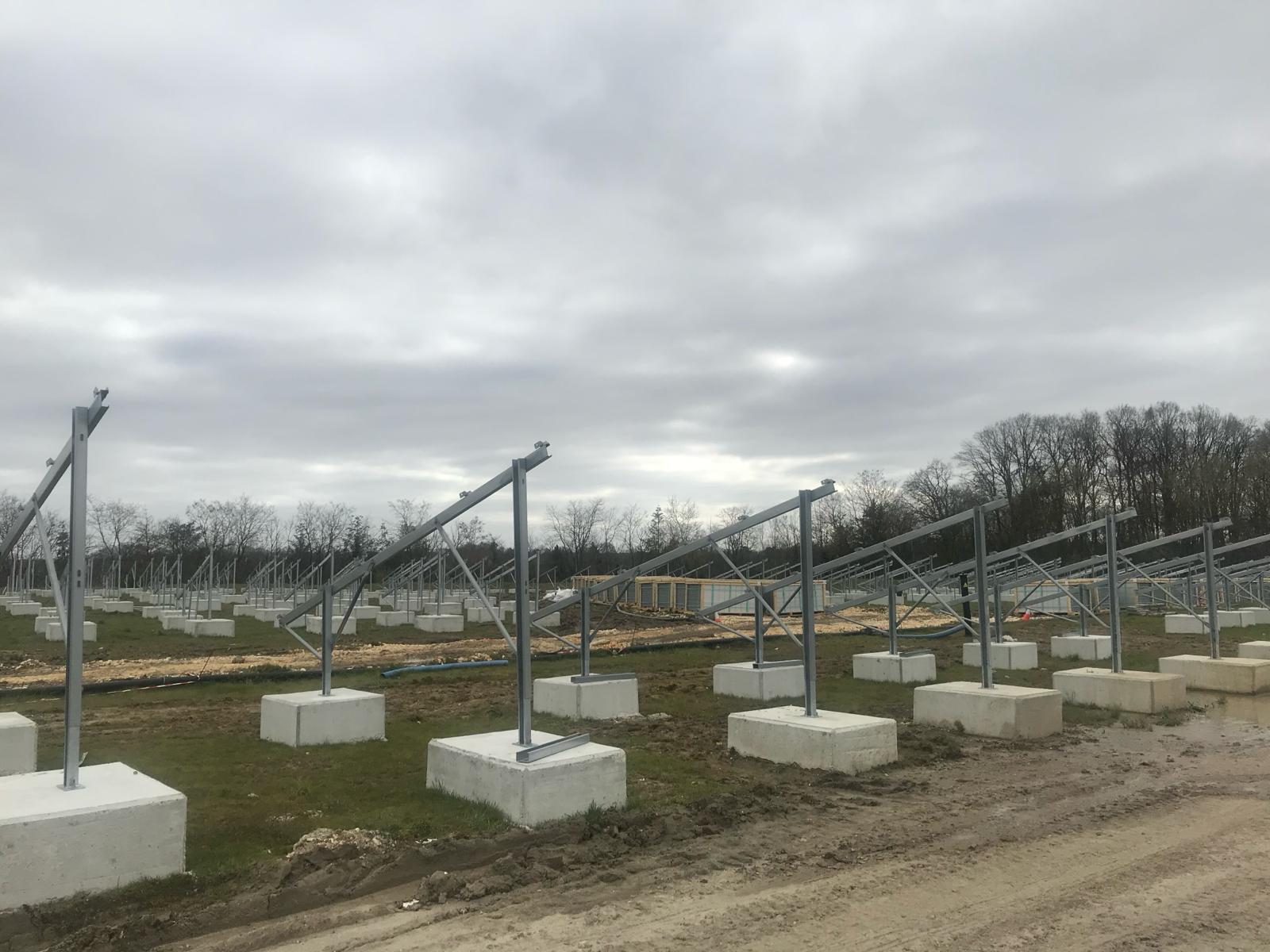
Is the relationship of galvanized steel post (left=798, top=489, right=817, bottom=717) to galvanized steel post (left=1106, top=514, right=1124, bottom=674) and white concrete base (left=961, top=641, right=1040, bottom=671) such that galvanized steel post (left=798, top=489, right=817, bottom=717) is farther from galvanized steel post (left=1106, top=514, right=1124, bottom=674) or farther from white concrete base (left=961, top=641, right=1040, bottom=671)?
white concrete base (left=961, top=641, right=1040, bottom=671)

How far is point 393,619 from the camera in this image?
32938 mm

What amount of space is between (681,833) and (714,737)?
180 inches

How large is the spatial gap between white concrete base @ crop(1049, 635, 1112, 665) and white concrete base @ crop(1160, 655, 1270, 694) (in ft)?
17.1

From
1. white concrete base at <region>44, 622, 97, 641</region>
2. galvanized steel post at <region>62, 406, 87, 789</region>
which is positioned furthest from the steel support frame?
white concrete base at <region>44, 622, 97, 641</region>

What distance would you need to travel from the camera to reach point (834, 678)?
18656mm

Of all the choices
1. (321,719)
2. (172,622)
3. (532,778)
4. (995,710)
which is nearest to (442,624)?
(172,622)

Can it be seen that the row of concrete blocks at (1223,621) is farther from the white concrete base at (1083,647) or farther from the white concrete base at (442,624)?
the white concrete base at (442,624)

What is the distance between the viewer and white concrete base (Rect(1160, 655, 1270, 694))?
640 inches

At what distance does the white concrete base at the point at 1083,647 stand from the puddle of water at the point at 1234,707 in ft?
20.2

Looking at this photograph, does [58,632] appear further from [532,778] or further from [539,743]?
[532,778]

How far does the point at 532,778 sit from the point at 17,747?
16.8ft

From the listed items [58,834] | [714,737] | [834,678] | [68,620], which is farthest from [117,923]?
[834,678]

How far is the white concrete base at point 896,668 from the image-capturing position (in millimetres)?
17562

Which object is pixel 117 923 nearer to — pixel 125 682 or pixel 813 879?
pixel 813 879
